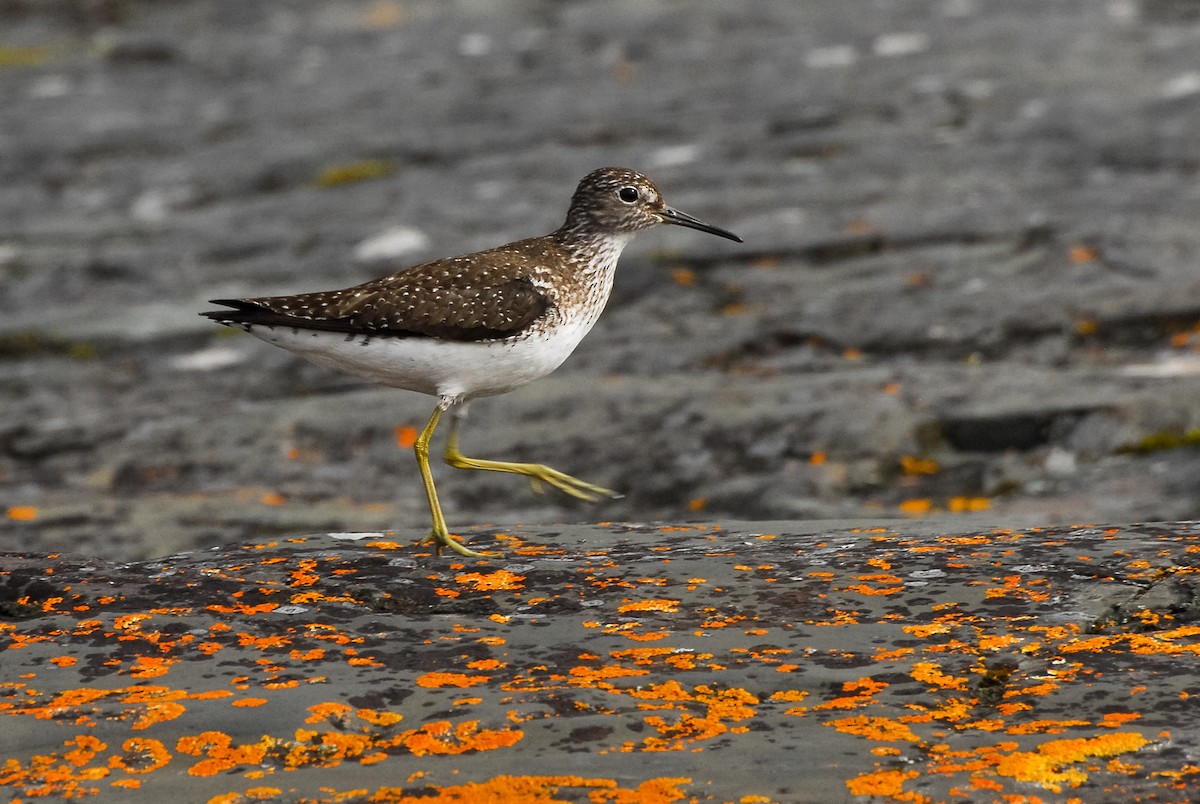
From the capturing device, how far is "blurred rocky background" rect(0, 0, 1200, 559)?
939 centimetres

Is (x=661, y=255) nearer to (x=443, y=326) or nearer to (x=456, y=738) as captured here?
(x=443, y=326)

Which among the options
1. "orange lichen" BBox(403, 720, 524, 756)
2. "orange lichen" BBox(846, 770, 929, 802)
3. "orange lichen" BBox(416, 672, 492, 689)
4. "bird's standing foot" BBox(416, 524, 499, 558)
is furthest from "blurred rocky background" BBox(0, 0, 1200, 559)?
"orange lichen" BBox(846, 770, 929, 802)

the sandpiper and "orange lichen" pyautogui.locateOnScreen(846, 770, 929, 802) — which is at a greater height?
the sandpiper

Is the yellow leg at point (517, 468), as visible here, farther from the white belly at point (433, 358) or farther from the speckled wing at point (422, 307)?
the speckled wing at point (422, 307)

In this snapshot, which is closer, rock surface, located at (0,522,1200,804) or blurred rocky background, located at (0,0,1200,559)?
rock surface, located at (0,522,1200,804)

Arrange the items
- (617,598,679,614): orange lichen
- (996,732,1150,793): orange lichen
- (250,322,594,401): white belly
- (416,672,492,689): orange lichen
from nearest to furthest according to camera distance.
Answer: (996,732,1150,793): orange lichen
(416,672,492,689): orange lichen
(617,598,679,614): orange lichen
(250,322,594,401): white belly

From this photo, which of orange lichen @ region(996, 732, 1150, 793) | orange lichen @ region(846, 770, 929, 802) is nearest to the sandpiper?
orange lichen @ region(846, 770, 929, 802)

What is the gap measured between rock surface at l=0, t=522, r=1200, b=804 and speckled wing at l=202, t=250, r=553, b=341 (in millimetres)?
1472

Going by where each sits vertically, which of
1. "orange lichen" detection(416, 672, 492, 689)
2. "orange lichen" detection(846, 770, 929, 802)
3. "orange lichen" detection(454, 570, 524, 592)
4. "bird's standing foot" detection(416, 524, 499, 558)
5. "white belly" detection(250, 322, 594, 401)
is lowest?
"orange lichen" detection(846, 770, 929, 802)

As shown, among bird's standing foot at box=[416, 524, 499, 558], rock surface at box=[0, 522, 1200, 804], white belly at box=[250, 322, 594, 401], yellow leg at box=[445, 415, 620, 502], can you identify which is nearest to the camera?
rock surface at box=[0, 522, 1200, 804]

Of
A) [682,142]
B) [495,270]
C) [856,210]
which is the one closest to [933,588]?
[495,270]

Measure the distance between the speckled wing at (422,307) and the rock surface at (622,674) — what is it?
1472mm

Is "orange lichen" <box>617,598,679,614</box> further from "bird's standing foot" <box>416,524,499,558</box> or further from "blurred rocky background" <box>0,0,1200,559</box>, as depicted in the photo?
"blurred rocky background" <box>0,0,1200,559</box>

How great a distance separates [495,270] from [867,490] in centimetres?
308
